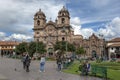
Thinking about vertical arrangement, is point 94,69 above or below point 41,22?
below

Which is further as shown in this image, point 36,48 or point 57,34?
point 57,34

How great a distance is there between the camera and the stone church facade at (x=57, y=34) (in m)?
115

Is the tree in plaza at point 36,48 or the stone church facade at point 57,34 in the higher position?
the stone church facade at point 57,34

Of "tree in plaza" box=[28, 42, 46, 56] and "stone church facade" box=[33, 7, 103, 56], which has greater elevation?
"stone church facade" box=[33, 7, 103, 56]

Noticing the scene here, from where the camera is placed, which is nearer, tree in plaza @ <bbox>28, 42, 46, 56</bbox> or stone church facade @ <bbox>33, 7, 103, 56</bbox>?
tree in plaza @ <bbox>28, 42, 46, 56</bbox>

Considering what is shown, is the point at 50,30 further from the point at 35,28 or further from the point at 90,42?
the point at 90,42

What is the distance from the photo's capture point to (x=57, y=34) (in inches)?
4599

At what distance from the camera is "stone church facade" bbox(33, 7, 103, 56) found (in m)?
115

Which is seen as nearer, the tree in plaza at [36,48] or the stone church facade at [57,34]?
the tree in plaza at [36,48]

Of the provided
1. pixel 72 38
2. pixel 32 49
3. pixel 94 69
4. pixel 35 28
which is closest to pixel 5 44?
pixel 35 28

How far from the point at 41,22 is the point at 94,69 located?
95057 millimetres

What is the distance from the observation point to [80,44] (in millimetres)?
120438

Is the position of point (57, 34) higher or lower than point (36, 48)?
higher

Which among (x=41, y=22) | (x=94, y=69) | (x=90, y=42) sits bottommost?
(x=94, y=69)
